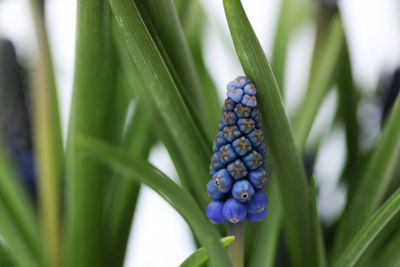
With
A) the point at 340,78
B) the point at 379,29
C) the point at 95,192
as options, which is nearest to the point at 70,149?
the point at 95,192

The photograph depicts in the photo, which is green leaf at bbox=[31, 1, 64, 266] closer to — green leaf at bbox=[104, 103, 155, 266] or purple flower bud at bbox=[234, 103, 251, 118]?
green leaf at bbox=[104, 103, 155, 266]

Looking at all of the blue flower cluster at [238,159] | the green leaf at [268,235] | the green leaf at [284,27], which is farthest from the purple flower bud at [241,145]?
the green leaf at [284,27]

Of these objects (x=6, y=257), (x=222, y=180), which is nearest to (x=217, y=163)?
(x=222, y=180)

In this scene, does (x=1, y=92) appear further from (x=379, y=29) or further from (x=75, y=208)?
(x=379, y=29)

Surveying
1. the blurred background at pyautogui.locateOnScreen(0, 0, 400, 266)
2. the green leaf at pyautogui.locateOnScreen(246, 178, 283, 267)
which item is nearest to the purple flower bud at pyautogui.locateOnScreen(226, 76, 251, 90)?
the green leaf at pyautogui.locateOnScreen(246, 178, 283, 267)

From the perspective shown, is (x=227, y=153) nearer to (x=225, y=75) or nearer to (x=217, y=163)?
(x=217, y=163)

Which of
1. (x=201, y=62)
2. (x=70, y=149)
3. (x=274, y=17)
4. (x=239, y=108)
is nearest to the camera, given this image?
(x=239, y=108)
